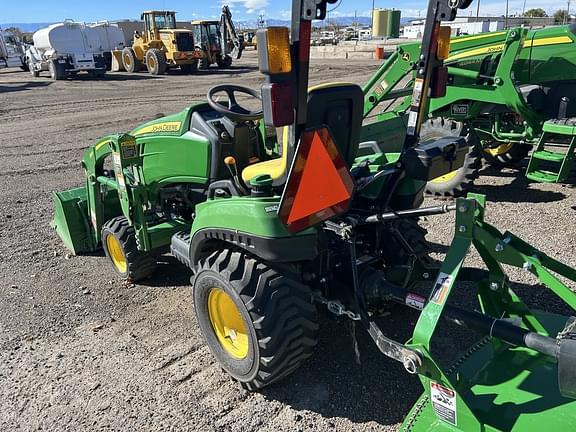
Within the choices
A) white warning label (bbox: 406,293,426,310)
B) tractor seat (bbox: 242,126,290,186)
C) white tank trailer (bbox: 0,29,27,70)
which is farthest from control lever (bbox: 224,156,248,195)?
white tank trailer (bbox: 0,29,27,70)

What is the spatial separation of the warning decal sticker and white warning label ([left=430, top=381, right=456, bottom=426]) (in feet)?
1.13

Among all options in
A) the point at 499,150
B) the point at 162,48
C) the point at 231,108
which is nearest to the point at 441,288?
the point at 231,108

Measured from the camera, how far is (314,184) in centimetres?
239

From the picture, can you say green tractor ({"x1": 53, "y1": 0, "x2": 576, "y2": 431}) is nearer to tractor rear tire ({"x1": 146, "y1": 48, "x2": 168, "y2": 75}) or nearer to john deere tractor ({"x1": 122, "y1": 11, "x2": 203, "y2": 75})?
tractor rear tire ({"x1": 146, "y1": 48, "x2": 168, "y2": 75})

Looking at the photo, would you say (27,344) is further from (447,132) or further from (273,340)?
(447,132)

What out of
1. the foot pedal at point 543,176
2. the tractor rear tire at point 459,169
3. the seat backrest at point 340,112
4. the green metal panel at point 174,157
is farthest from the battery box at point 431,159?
the foot pedal at point 543,176

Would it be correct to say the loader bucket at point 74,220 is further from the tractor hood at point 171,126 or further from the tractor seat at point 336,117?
the tractor seat at point 336,117

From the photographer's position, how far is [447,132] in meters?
5.95

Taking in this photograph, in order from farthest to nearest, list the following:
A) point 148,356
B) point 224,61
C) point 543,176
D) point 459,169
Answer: point 224,61, point 459,169, point 543,176, point 148,356

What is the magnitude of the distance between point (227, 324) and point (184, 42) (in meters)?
20.9

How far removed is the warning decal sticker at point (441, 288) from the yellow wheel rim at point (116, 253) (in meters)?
2.72

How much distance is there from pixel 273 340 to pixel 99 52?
2381 centimetres

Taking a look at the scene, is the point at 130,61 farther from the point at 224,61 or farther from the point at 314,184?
the point at 314,184

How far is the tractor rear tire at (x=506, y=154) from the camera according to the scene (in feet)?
22.1
